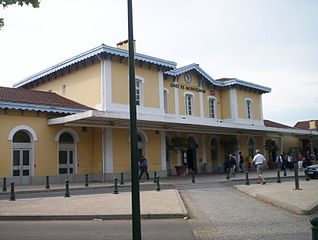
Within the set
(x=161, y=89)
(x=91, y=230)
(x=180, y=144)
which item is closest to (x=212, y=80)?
(x=161, y=89)

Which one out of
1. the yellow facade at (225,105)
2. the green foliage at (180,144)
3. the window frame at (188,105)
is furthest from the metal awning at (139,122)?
the yellow facade at (225,105)

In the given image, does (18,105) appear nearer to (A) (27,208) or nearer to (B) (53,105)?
(B) (53,105)

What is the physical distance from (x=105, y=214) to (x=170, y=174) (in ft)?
61.6

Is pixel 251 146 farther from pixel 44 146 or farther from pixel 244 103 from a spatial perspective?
pixel 44 146

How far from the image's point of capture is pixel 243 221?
9.66m

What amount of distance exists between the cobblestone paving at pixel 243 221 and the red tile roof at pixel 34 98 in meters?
11.5

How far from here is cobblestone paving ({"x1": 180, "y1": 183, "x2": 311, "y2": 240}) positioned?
8.00 meters

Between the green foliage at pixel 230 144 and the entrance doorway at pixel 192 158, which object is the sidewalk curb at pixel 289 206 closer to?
the entrance doorway at pixel 192 158

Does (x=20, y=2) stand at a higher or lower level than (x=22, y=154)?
higher

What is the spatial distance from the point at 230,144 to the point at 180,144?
269 inches

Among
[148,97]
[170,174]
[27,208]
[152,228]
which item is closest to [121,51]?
[148,97]

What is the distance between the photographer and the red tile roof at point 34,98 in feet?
69.7

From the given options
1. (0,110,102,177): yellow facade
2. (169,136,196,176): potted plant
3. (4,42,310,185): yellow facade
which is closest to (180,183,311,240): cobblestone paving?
(4,42,310,185): yellow facade

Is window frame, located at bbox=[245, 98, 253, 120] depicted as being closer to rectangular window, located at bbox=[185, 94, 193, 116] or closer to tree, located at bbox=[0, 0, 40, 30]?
rectangular window, located at bbox=[185, 94, 193, 116]
